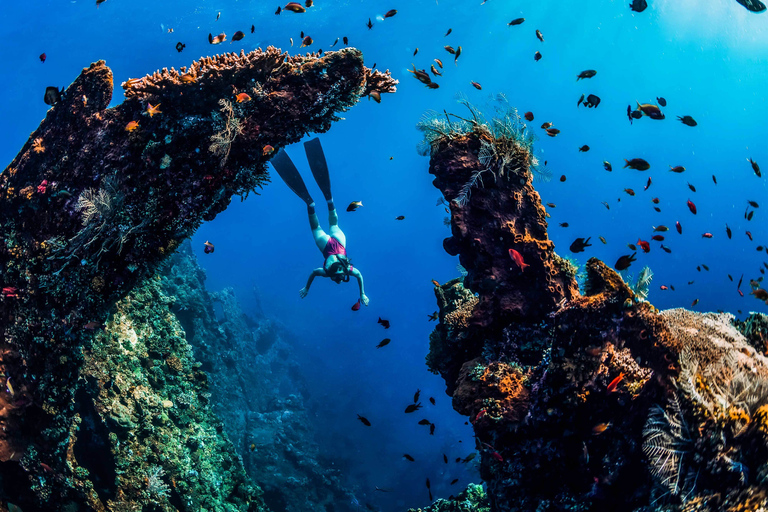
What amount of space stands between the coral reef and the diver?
17.2 ft

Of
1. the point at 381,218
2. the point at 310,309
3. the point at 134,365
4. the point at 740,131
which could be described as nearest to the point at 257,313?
the point at 310,309

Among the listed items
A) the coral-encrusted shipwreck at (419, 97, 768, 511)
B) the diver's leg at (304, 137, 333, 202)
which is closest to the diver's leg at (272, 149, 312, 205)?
the diver's leg at (304, 137, 333, 202)

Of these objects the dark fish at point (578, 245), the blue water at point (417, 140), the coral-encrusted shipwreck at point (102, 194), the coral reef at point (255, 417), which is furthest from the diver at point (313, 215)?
the blue water at point (417, 140)

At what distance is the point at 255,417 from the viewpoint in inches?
664

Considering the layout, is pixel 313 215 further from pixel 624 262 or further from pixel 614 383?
pixel 614 383

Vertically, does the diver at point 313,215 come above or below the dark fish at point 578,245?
above

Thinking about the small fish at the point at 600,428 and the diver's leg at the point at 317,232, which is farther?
the diver's leg at the point at 317,232

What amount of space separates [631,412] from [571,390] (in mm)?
550

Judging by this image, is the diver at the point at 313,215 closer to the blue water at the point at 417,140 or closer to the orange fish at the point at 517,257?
the orange fish at the point at 517,257

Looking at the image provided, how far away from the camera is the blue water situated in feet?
93.0

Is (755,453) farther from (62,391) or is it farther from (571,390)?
(62,391)

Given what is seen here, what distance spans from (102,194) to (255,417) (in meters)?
16.0

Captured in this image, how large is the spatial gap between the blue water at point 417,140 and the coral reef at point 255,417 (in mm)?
4863

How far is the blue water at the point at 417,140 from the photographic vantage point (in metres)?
28.3
